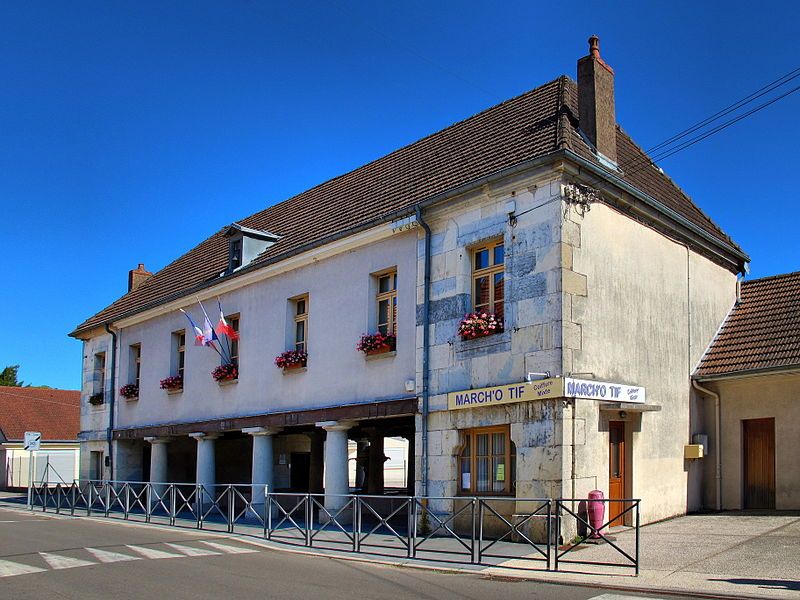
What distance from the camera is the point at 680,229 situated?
15.4m

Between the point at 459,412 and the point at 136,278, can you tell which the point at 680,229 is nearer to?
the point at 459,412

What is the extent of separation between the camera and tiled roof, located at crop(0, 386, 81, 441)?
1489 inches

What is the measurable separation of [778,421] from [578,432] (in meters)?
4.96

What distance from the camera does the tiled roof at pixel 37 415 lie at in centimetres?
3781

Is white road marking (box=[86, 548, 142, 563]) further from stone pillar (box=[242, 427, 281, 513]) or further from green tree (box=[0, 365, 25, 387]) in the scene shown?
green tree (box=[0, 365, 25, 387])

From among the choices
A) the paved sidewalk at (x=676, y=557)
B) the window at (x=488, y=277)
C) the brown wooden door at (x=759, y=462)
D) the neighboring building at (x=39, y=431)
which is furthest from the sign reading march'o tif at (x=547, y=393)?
the neighboring building at (x=39, y=431)

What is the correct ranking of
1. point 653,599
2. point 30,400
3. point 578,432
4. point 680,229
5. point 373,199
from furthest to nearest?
1. point 30,400
2. point 373,199
3. point 680,229
4. point 578,432
5. point 653,599

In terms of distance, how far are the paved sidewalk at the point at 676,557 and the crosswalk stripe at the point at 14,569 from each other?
3.68 meters

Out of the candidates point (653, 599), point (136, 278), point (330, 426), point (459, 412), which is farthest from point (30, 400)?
point (653, 599)

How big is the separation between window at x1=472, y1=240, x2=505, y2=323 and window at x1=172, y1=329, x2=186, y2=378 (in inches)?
424

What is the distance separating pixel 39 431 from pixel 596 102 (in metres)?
33.1

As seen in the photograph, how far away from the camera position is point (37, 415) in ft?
131

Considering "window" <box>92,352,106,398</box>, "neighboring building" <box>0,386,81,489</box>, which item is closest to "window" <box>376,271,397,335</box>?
"window" <box>92,352,106,398</box>

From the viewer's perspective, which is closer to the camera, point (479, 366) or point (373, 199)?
point (479, 366)
